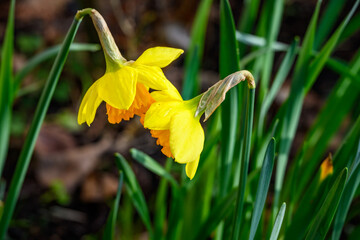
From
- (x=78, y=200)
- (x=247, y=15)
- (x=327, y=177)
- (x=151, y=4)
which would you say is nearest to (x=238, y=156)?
(x=327, y=177)

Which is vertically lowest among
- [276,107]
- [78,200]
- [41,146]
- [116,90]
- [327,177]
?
[78,200]

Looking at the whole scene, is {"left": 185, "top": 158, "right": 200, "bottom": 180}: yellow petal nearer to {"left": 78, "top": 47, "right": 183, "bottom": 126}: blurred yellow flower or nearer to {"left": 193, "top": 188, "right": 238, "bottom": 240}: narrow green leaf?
{"left": 78, "top": 47, "right": 183, "bottom": 126}: blurred yellow flower

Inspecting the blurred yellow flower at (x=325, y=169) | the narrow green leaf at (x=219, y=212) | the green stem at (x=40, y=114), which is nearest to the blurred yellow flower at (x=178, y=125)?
the green stem at (x=40, y=114)

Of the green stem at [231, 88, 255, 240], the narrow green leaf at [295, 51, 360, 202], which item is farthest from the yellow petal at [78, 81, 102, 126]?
the narrow green leaf at [295, 51, 360, 202]

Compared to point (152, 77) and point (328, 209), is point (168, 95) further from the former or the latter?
point (328, 209)

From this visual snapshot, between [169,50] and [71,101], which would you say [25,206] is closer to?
[71,101]

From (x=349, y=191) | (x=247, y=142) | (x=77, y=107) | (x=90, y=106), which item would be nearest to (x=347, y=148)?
(x=349, y=191)

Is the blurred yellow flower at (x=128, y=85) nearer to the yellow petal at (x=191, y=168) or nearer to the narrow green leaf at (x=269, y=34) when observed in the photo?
the yellow petal at (x=191, y=168)
